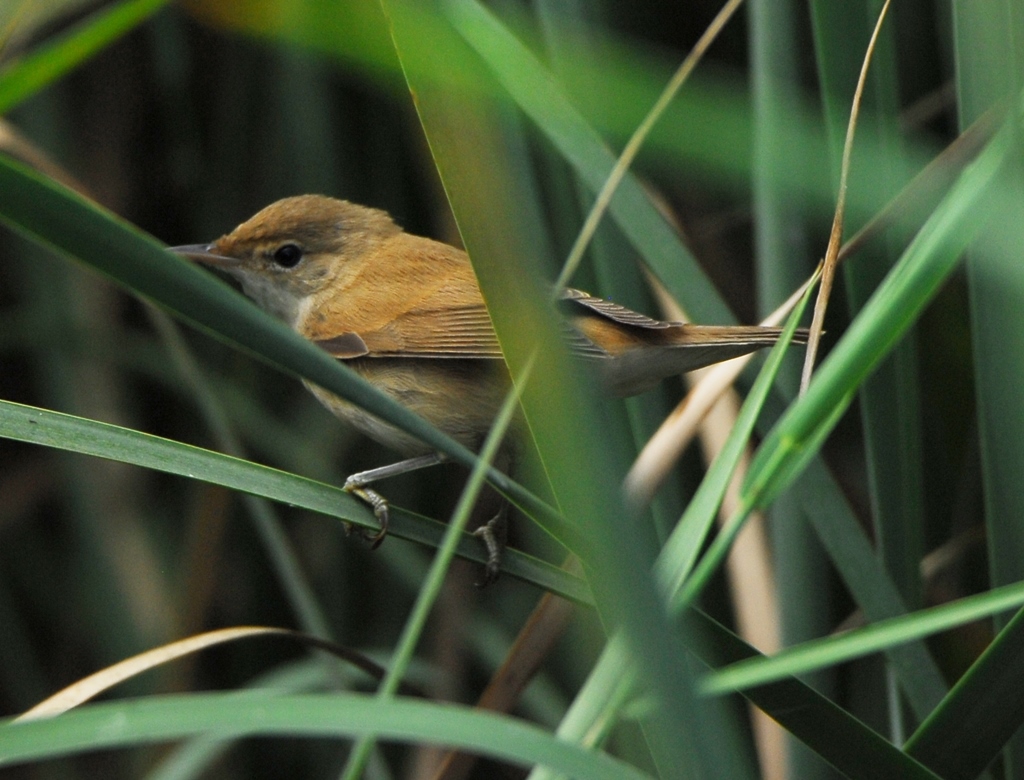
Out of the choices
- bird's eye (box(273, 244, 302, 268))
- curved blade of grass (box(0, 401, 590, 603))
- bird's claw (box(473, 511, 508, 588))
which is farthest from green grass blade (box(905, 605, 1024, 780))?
bird's eye (box(273, 244, 302, 268))

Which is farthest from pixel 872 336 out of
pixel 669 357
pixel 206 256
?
pixel 206 256

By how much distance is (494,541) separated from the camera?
5.03 feet

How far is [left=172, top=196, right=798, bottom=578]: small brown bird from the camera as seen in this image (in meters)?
1.70

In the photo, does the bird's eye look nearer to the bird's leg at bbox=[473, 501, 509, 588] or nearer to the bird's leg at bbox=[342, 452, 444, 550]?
the bird's leg at bbox=[342, 452, 444, 550]

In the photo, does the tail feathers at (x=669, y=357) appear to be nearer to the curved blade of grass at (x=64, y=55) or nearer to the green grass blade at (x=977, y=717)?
the green grass blade at (x=977, y=717)

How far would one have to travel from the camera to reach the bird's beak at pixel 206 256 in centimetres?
220

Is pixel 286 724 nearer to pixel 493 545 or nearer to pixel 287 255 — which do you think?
pixel 493 545

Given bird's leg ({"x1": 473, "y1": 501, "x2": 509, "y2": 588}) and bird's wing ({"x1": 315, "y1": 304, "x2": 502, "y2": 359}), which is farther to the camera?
bird's wing ({"x1": 315, "y1": 304, "x2": 502, "y2": 359})

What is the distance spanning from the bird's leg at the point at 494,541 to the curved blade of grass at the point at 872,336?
1.64 feet

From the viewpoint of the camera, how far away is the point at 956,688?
1.10m

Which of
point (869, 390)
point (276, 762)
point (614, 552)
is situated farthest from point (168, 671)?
point (614, 552)

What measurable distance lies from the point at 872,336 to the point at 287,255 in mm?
1698

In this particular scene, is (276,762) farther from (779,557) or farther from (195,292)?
(195,292)

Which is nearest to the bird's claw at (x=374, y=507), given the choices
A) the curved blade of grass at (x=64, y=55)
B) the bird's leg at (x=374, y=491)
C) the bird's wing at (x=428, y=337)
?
the bird's leg at (x=374, y=491)
